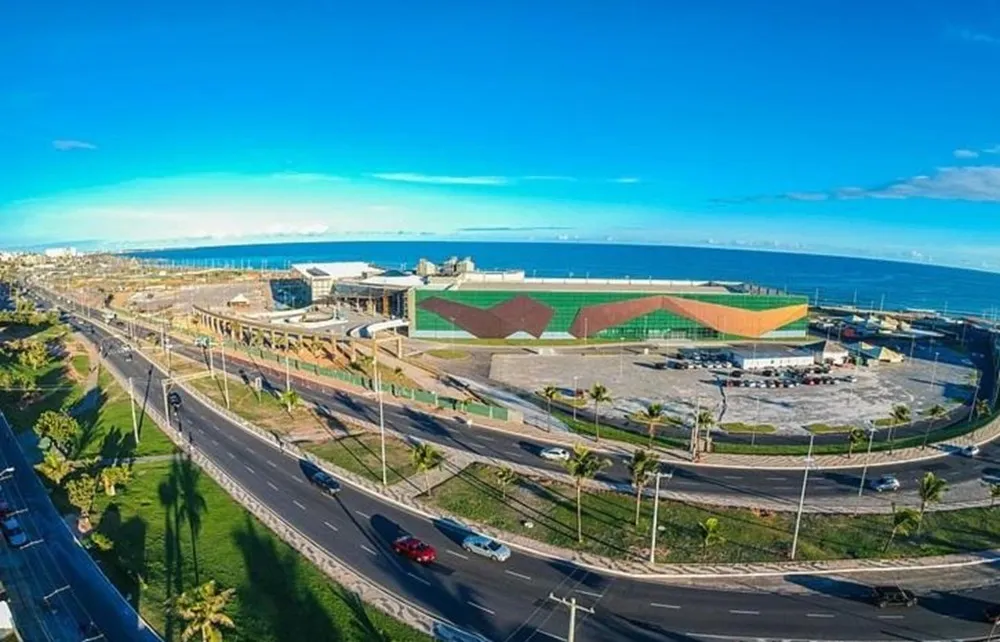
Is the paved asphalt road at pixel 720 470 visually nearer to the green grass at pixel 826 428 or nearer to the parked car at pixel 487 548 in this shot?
the green grass at pixel 826 428

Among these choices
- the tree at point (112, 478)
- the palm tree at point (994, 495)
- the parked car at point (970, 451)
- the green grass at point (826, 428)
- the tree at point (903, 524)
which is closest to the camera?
the tree at point (903, 524)

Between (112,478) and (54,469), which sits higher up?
(54,469)

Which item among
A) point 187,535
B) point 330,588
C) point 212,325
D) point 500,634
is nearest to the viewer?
point 500,634

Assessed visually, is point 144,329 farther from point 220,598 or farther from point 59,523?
point 220,598

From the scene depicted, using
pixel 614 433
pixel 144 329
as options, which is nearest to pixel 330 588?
pixel 614 433

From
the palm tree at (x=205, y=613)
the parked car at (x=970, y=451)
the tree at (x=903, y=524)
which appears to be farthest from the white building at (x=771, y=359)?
the palm tree at (x=205, y=613)

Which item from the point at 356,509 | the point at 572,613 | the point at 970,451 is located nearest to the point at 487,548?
the point at 356,509

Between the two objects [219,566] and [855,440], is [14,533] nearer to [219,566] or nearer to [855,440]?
[219,566]
